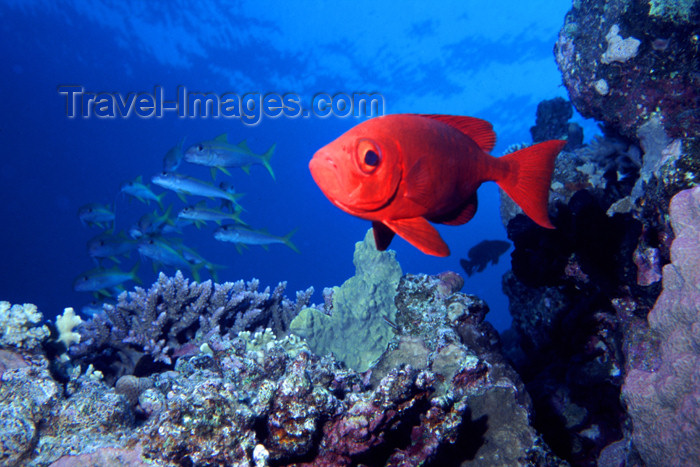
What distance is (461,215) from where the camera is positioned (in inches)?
77.0

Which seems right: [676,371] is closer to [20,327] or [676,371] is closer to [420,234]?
[420,234]

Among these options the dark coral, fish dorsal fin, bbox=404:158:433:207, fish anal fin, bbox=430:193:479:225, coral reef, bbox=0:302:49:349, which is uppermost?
the dark coral

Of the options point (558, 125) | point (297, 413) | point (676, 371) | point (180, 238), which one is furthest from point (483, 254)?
point (297, 413)

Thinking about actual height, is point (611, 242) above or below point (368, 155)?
above

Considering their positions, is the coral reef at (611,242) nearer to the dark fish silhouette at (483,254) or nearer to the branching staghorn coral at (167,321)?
the branching staghorn coral at (167,321)

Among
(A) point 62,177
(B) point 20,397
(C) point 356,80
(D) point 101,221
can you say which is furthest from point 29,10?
(B) point 20,397

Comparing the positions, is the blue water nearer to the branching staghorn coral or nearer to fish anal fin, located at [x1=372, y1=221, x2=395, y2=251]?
the branching staghorn coral

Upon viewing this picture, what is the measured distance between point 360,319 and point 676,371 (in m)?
3.00

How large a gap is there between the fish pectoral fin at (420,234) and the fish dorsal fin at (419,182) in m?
0.10

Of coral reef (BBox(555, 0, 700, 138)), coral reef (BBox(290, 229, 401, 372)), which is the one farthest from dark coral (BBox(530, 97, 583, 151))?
coral reef (BBox(290, 229, 401, 372))

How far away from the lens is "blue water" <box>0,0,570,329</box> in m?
39.1

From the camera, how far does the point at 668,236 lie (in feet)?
10.5

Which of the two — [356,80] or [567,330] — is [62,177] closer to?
[356,80]

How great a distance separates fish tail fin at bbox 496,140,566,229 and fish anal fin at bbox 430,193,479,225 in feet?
0.67
